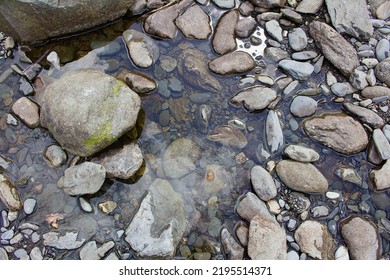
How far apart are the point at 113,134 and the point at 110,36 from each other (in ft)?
3.15

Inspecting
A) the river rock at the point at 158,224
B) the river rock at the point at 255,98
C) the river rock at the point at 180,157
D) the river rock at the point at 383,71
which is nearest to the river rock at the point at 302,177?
the river rock at the point at 255,98

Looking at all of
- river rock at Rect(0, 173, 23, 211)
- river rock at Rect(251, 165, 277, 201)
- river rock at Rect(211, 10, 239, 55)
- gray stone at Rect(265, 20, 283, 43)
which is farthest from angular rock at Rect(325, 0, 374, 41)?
river rock at Rect(0, 173, 23, 211)

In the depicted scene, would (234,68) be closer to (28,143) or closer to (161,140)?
(161,140)

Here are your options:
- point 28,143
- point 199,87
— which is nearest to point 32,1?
point 28,143

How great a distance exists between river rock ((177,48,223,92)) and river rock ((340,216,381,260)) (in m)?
1.29

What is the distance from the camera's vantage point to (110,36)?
3102 millimetres

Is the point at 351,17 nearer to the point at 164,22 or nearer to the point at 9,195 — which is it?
the point at 164,22

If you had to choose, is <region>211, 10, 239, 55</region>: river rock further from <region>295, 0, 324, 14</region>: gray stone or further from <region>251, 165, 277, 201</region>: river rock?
<region>251, 165, 277, 201</region>: river rock

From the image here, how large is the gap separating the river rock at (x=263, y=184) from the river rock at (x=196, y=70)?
712 millimetres

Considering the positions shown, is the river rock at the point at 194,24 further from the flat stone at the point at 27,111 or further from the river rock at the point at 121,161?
the flat stone at the point at 27,111

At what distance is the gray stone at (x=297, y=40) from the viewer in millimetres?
3035

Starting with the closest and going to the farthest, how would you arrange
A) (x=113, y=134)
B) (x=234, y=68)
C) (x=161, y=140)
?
(x=113, y=134), (x=161, y=140), (x=234, y=68)

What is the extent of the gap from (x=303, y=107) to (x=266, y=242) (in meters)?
1.02

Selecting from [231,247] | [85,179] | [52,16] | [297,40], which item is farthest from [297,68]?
[52,16]
